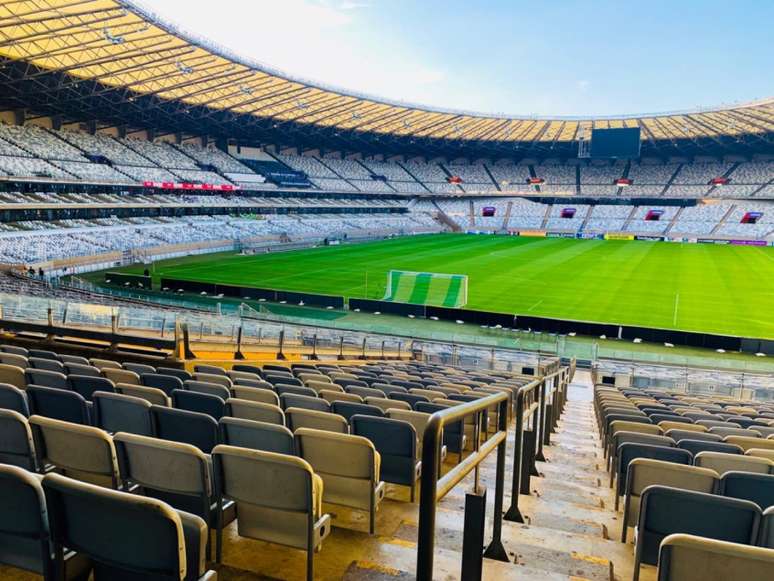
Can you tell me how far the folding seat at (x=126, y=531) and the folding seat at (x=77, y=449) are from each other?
1029mm

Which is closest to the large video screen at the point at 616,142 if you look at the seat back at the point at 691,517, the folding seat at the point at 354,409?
the folding seat at the point at 354,409

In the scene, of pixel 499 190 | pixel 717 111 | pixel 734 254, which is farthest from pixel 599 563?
pixel 499 190

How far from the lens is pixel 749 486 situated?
4.50 metres

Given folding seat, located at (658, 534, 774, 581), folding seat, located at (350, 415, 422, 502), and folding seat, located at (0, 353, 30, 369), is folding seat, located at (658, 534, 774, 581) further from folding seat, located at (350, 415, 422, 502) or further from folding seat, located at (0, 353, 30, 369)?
folding seat, located at (0, 353, 30, 369)

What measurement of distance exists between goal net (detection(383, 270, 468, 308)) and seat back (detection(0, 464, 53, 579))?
33.6m

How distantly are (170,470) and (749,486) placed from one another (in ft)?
13.7

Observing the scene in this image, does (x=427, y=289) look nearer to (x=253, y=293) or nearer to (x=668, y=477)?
(x=253, y=293)

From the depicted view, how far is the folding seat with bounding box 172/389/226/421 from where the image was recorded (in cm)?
615

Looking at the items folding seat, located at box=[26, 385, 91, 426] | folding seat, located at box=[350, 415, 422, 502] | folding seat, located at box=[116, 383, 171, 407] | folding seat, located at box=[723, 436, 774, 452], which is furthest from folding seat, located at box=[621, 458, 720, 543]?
folding seat, located at box=[26, 385, 91, 426]

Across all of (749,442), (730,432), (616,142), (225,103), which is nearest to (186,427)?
(749,442)

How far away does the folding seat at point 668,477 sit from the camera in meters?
4.54

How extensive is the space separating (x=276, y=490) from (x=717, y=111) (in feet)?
272

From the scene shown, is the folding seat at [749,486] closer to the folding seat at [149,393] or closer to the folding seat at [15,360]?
the folding seat at [149,393]

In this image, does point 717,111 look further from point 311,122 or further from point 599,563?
point 599,563
